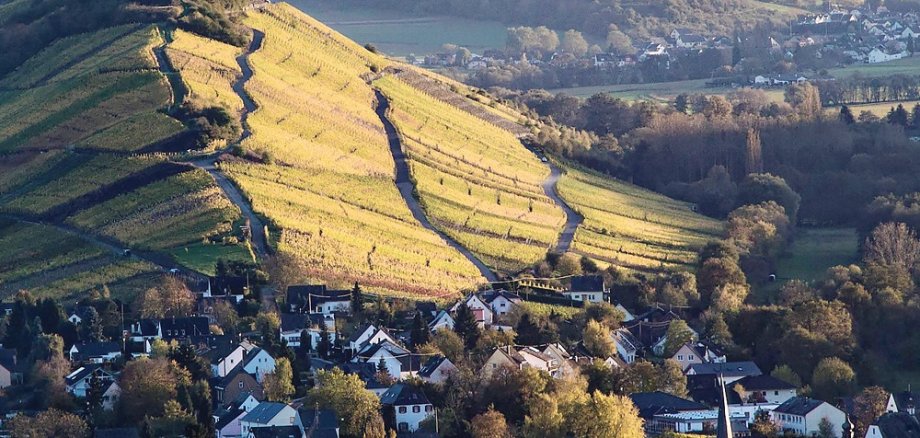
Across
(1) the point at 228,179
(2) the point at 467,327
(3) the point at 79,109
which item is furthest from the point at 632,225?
(2) the point at 467,327

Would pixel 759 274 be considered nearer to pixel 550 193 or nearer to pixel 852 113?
pixel 550 193

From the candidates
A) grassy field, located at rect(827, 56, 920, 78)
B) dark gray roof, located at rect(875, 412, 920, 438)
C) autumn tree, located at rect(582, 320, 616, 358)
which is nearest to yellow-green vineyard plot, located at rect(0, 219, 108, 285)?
autumn tree, located at rect(582, 320, 616, 358)

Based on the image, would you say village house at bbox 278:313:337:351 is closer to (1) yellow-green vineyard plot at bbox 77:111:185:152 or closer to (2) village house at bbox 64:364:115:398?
(2) village house at bbox 64:364:115:398

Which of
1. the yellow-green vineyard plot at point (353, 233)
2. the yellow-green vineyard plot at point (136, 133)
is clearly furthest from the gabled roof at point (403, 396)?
the yellow-green vineyard plot at point (136, 133)

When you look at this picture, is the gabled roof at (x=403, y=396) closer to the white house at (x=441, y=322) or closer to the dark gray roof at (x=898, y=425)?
the white house at (x=441, y=322)

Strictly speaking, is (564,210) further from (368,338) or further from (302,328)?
(368,338)

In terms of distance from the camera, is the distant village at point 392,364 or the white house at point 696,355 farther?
the white house at point 696,355
